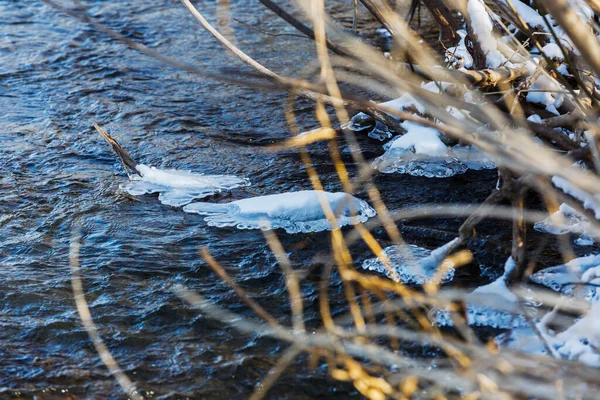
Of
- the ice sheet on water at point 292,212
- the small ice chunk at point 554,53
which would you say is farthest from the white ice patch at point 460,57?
the ice sheet on water at point 292,212

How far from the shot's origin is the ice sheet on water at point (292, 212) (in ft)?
13.3

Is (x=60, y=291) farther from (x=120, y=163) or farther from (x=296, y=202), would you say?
(x=120, y=163)

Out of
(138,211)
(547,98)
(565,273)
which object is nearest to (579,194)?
(565,273)

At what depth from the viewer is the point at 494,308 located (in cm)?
324

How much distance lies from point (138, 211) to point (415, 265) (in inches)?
71.4

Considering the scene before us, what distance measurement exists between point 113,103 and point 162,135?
89cm

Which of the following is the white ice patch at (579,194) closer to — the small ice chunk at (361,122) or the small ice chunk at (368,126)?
the small ice chunk at (368,126)

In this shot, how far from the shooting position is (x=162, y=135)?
558 centimetres

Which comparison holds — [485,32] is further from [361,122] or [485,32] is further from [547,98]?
[361,122]

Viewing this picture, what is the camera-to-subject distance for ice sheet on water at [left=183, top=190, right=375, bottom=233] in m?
4.05

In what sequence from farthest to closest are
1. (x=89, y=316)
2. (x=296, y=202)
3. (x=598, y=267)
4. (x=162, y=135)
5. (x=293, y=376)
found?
(x=162, y=135), (x=296, y=202), (x=89, y=316), (x=598, y=267), (x=293, y=376)

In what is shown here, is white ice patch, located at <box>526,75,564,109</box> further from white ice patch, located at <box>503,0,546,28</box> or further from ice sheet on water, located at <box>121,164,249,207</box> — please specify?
ice sheet on water, located at <box>121,164,249,207</box>

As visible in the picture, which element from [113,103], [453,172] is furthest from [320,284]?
[113,103]

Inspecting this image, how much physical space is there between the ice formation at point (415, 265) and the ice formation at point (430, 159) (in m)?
1.18
